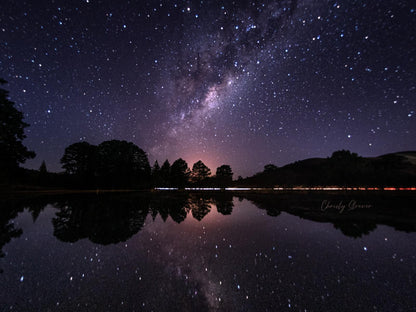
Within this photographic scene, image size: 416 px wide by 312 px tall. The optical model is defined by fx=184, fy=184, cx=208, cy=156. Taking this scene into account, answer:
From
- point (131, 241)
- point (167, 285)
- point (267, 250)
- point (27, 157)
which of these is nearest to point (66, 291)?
point (167, 285)

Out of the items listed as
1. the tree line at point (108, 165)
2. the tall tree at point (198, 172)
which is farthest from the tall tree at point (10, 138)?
the tall tree at point (198, 172)

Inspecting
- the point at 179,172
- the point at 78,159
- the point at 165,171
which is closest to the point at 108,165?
the point at 78,159

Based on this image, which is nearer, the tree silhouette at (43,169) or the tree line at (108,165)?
the tree line at (108,165)

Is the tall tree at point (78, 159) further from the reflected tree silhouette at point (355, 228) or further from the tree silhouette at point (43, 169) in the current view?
the reflected tree silhouette at point (355, 228)

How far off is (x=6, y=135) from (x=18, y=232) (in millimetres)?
22087

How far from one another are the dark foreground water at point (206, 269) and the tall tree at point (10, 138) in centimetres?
1959

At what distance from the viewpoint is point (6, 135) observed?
22.1m

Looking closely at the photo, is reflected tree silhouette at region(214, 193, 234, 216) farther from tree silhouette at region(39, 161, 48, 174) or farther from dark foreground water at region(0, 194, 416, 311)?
tree silhouette at region(39, 161, 48, 174)

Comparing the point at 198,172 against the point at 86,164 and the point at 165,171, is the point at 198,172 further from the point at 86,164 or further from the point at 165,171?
the point at 86,164

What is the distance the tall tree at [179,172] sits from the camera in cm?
6800

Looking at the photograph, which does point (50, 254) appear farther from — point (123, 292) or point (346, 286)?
point (346, 286)

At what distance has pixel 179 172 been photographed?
2768 inches

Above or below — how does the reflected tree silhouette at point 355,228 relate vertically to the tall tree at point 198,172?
below

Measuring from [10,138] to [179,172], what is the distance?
50.3m
